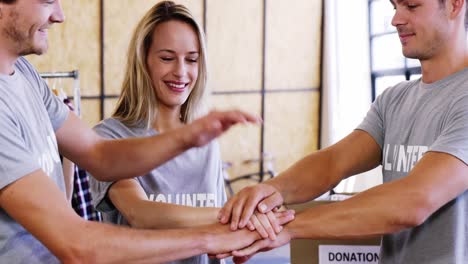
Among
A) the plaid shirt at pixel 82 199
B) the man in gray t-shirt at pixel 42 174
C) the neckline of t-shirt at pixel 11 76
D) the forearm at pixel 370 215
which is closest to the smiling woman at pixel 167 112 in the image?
the man in gray t-shirt at pixel 42 174

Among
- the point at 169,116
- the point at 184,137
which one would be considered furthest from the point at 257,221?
the point at 169,116

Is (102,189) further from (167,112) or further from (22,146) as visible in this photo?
(22,146)

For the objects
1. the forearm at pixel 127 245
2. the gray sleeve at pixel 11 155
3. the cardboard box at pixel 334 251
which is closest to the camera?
the gray sleeve at pixel 11 155

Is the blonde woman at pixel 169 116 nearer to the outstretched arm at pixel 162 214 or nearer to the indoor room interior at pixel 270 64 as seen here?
the outstretched arm at pixel 162 214

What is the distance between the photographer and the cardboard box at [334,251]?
2537mm

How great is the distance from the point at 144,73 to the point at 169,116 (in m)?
0.18

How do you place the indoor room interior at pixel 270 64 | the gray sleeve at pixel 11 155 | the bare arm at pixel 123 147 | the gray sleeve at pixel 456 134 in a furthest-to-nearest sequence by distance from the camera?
the indoor room interior at pixel 270 64
the bare arm at pixel 123 147
the gray sleeve at pixel 456 134
the gray sleeve at pixel 11 155

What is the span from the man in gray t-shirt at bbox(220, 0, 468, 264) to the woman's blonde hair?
424 mm

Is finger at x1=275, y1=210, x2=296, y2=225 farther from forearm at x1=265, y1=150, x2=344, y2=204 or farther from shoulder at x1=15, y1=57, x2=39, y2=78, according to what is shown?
shoulder at x1=15, y1=57, x2=39, y2=78

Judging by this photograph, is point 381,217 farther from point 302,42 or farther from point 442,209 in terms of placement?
point 302,42

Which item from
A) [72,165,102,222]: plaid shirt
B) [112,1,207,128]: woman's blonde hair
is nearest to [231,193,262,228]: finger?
[112,1,207,128]: woman's blonde hair

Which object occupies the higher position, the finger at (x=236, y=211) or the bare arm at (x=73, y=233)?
the bare arm at (x=73, y=233)

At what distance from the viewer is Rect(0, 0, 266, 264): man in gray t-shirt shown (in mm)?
1478

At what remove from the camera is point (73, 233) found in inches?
60.8
